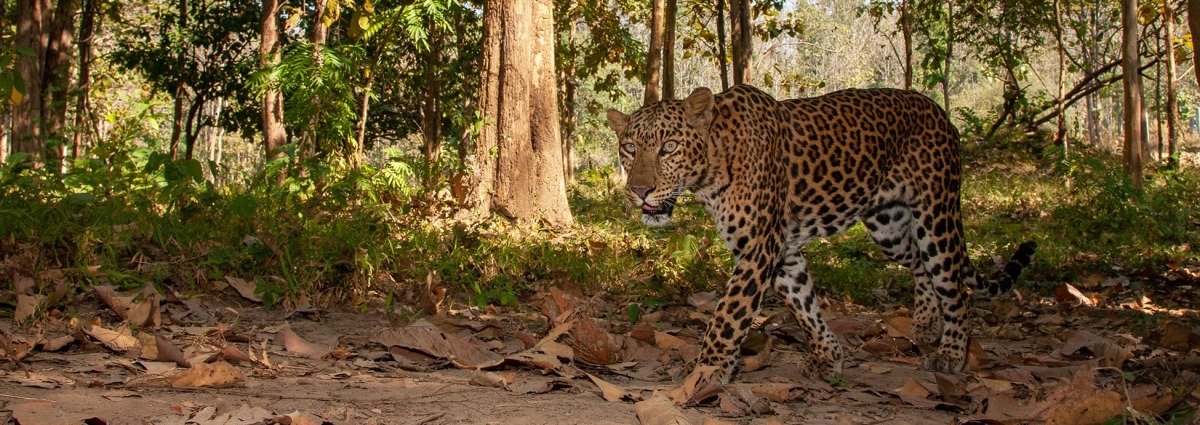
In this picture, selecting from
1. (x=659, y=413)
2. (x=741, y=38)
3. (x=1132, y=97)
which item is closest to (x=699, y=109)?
(x=659, y=413)

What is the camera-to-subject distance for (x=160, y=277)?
Result: 21.3 feet

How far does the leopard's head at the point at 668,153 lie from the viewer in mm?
5348

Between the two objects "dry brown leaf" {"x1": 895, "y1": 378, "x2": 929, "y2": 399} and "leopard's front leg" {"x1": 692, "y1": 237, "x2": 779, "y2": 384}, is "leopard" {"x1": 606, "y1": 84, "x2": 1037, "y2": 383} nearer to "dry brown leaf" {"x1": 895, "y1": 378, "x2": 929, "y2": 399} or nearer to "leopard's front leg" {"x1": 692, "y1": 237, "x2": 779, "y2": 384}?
"leopard's front leg" {"x1": 692, "y1": 237, "x2": 779, "y2": 384}

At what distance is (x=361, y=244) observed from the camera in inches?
284

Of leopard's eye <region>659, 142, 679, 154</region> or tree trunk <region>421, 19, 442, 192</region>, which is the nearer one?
leopard's eye <region>659, 142, 679, 154</region>

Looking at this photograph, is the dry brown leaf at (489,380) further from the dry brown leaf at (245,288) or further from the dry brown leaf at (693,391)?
the dry brown leaf at (245,288)

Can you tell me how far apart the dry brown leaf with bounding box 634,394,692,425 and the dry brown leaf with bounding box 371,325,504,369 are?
3.74 ft

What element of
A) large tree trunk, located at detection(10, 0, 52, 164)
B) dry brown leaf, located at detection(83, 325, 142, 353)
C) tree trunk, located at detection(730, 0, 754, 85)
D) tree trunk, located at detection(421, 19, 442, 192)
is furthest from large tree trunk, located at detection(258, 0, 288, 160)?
dry brown leaf, located at detection(83, 325, 142, 353)

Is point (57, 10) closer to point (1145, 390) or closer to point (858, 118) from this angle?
point (858, 118)

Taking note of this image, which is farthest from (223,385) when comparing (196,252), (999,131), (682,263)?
(999,131)

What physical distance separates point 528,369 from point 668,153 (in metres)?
1.39

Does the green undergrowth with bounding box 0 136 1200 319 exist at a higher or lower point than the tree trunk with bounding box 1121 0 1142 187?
lower

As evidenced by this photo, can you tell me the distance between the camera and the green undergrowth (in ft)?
21.9

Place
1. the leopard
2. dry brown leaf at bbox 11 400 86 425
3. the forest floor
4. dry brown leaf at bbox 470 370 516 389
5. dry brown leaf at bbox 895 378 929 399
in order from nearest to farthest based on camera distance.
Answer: dry brown leaf at bbox 11 400 86 425 → the forest floor → dry brown leaf at bbox 470 370 516 389 → dry brown leaf at bbox 895 378 929 399 → the leopard
